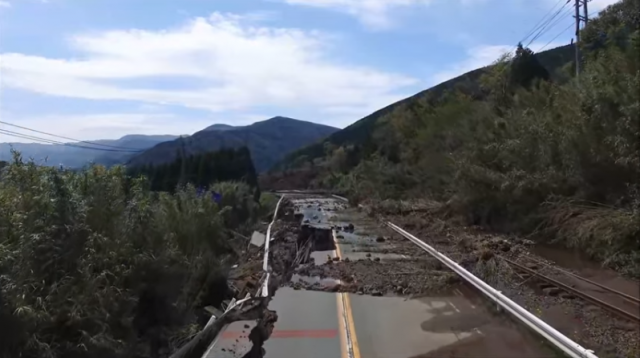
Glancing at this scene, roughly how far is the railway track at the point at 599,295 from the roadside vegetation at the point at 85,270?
815cm

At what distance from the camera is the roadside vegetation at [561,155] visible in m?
18.8

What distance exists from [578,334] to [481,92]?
44756 millimetres

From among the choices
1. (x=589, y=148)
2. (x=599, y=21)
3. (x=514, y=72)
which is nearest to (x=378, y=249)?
(x=589, y=148)

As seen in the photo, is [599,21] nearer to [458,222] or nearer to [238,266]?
[458,222]

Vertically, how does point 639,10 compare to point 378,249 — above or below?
above

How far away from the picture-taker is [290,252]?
83.9ft

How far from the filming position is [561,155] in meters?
24.0

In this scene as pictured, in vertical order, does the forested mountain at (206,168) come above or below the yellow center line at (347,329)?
above

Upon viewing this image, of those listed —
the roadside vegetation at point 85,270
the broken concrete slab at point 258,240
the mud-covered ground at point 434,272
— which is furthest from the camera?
the broken concrete slab at point 258,240

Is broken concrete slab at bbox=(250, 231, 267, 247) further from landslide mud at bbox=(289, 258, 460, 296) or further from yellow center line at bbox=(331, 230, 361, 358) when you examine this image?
yellow center line at bbox=(331, 230, 361, 358)

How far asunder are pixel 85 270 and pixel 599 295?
11.3m

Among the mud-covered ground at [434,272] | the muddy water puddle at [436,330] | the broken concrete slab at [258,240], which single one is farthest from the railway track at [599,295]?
the broken concrete slab at [258,240]

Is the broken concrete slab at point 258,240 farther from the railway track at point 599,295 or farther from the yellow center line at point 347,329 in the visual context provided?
the yellow center line at point 347,329

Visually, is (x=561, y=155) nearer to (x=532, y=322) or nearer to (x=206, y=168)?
(x=532, y=322)
